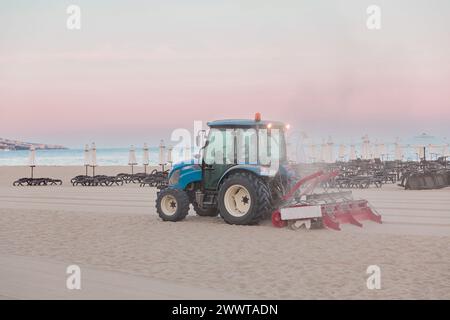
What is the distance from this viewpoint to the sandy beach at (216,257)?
21.5 ft

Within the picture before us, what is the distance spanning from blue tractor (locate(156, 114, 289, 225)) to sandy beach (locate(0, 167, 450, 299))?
417 millimetres

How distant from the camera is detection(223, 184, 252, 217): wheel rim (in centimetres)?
1270

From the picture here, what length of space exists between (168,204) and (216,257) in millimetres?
5105

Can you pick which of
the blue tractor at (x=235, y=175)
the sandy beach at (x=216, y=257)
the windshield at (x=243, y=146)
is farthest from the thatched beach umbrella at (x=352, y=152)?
the windshield at (x=243, y=146)

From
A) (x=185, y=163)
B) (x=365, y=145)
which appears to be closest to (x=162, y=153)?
(x=365, y=145)

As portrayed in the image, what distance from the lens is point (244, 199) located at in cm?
1280

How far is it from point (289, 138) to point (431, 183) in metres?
11.8

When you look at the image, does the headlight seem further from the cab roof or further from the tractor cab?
the cab roof

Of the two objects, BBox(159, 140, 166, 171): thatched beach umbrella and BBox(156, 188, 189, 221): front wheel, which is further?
BBox(159, 140, 166, 171): thatched beach umbrella

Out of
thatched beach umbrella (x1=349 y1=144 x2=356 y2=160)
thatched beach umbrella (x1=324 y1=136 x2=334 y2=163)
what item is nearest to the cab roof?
thatched beach umbrella (x1=324 y1=136 x2=334 y2=163)

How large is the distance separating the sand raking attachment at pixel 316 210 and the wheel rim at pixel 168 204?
2414 mm

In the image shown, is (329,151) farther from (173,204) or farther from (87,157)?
(173,204)

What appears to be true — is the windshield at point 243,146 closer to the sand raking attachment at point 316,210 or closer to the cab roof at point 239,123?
the cab roof at point 239,123
